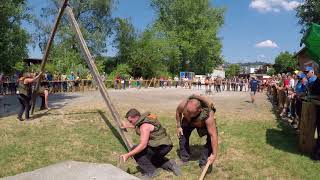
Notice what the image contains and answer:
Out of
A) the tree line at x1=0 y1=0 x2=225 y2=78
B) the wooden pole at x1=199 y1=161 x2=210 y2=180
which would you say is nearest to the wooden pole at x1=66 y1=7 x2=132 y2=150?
the wooden pole at x1=199 y1=161 x2=210 y2=180

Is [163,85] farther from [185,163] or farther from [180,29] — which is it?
[185,163]

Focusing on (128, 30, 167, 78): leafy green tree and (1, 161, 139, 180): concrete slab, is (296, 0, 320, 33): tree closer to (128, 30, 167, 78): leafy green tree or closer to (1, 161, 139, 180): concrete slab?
(128, 30, 167, 78): leafy green tree

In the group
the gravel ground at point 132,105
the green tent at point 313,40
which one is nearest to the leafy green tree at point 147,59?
the gravel ground at point 132,105

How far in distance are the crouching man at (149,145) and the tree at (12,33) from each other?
583 inches

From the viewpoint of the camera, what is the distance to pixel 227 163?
7.55 meters

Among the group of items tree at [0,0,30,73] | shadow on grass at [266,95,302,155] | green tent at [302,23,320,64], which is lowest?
shadow on grass at [266,95,302,155]

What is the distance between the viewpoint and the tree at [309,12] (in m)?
33.1

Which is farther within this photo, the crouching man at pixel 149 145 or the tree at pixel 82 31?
the tree at pixel 82 31

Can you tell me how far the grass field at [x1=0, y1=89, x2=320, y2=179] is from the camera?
7133 mm

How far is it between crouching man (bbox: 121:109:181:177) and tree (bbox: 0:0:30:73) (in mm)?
14797

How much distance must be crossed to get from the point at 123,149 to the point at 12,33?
14.5m

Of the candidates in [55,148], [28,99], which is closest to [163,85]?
[28,99]

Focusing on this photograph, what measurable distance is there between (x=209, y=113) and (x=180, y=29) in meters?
54.6

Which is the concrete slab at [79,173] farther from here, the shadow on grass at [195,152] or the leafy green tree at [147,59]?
the leafy green tree at [147,59]
